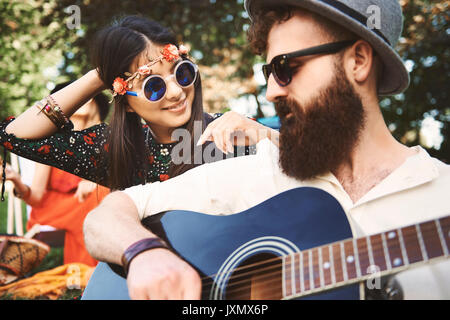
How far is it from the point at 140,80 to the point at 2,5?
17.1 ft

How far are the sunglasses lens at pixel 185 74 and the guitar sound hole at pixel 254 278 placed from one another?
1517mm

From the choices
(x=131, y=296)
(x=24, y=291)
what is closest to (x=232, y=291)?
(x=131, y=296)

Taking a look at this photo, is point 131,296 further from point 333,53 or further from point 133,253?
point 333,53

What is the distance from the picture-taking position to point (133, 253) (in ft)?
4.64

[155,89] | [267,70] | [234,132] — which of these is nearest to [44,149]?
[155,89]

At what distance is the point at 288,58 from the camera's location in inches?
65.8

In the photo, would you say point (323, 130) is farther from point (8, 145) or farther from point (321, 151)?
point (8, 145)

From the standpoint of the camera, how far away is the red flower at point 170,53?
99.4 inches

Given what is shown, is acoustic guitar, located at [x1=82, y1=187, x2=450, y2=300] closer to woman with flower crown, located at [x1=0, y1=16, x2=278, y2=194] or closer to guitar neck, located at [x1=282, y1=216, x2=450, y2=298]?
guitar neck, located at [x1=282, y1=216, x2=450, y2=298]

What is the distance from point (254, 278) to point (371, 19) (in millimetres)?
1128

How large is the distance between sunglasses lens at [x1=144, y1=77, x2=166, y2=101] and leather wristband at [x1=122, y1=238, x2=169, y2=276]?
1272 millimetres

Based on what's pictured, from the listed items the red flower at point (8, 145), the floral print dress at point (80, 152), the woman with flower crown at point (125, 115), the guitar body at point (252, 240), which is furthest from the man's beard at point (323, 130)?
→ the red flower at point (8, 145)

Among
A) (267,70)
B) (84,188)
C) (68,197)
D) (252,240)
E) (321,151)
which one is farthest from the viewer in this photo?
(68,197)

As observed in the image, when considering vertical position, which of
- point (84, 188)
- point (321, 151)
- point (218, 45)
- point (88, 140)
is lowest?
point (321, 151)
